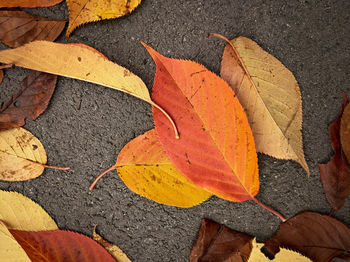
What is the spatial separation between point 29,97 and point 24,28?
0.19 meters

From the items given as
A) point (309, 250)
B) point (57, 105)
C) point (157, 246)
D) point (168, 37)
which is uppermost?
point (168, 37)

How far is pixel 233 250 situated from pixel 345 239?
0.96 ft

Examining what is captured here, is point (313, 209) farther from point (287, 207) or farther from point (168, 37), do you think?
point (168, 37)

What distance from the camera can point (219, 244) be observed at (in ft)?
2.75

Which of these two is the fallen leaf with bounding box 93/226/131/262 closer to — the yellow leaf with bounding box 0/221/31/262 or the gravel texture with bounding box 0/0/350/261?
the gravel texture with bounding box 0/0/350/261

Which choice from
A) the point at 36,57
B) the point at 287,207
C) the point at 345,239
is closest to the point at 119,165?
the point at 36,57

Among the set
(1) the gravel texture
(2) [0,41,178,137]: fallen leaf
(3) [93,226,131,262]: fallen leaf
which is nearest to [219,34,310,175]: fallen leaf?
(1) the gravel texture

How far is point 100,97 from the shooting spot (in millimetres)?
856

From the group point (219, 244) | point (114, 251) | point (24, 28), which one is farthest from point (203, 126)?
point (24, 28)

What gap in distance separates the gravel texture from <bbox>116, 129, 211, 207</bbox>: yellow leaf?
2.2 inches

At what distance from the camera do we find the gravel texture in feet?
2.71

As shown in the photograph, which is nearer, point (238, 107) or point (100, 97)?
point (238, 107)

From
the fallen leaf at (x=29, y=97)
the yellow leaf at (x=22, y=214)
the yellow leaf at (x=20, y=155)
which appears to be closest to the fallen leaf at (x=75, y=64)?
the fallen leaf at (x=29, y=97)

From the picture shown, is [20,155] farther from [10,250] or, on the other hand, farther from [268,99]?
[268,99]
